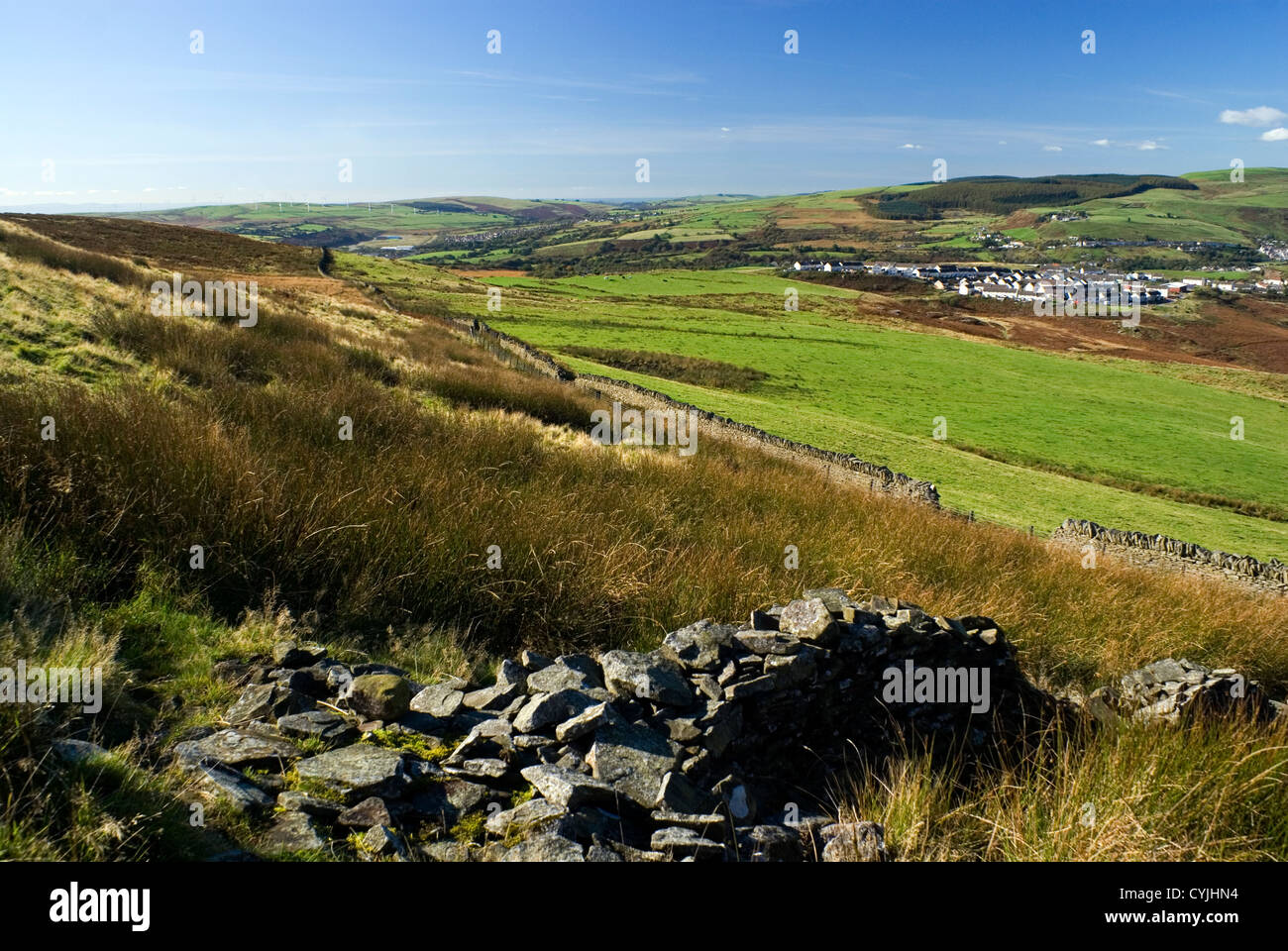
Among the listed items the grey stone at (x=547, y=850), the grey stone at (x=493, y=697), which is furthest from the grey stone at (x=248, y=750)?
the grey stone at (x=547, y=850)

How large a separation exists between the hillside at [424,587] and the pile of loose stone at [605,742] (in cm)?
10

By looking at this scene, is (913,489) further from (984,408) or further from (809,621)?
(984,408)

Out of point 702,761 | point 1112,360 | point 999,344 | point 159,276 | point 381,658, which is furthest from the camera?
point 999,344

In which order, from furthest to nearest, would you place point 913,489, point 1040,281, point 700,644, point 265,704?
point 1040,281, point 913,489, point 700,644, point 265,704

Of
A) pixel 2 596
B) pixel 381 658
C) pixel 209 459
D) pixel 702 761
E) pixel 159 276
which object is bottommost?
pixel 702 761

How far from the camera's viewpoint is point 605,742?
397 centimetres

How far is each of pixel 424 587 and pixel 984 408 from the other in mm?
43249

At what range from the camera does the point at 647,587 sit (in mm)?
6449

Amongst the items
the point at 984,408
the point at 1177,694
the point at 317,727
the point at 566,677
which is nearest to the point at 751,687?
Answer: the point at 566,677

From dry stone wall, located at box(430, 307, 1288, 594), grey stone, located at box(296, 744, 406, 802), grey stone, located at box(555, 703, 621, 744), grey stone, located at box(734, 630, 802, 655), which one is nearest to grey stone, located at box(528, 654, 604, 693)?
grey stone, located at box(555, 703, 621, 744)

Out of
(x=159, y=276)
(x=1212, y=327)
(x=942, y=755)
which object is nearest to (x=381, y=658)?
(x=942, y=755)

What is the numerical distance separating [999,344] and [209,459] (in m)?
75.9
